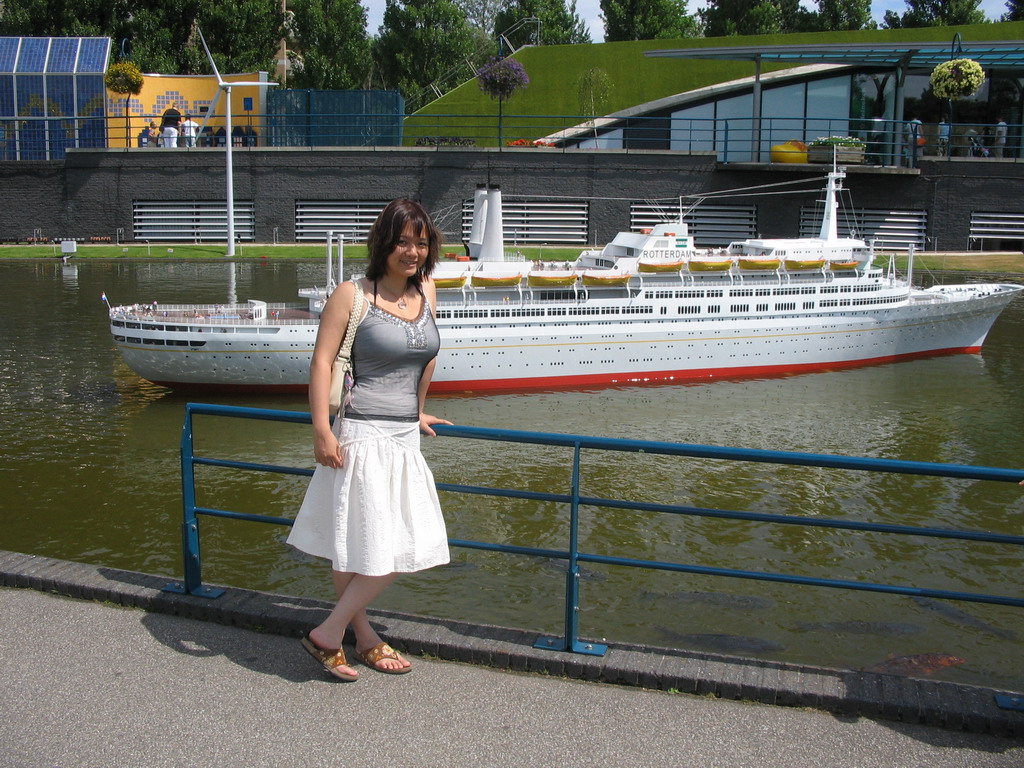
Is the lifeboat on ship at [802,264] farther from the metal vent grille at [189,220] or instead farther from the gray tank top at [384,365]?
the metal vent grille at [189,220]

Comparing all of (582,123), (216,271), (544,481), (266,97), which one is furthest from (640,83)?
(544,481)

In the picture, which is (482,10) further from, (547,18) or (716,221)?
(716,221)

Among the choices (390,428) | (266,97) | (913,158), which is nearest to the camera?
(390,428)

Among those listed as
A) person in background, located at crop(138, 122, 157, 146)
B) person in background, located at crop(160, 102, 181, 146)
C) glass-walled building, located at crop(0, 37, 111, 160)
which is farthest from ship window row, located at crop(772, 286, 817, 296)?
glass-walled building, located at crop(0, 37, 111, 160)

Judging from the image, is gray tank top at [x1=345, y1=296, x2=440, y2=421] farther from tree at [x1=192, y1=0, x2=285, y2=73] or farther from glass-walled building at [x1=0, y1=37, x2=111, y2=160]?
tree at [x1=192, y1=0, x2=285, y2=73]

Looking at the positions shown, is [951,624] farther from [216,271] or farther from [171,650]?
[216,271]

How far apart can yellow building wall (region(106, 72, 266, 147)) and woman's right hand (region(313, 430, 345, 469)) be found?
146 feet

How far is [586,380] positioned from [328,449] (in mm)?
18036

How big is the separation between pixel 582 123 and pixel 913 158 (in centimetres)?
1535

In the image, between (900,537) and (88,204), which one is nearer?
(900,537)

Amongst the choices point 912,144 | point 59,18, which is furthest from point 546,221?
point 59,18

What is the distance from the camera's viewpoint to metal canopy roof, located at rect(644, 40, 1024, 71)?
42594 millimetres

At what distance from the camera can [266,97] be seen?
1916 inches

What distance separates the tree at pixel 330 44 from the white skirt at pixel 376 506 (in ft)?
204
